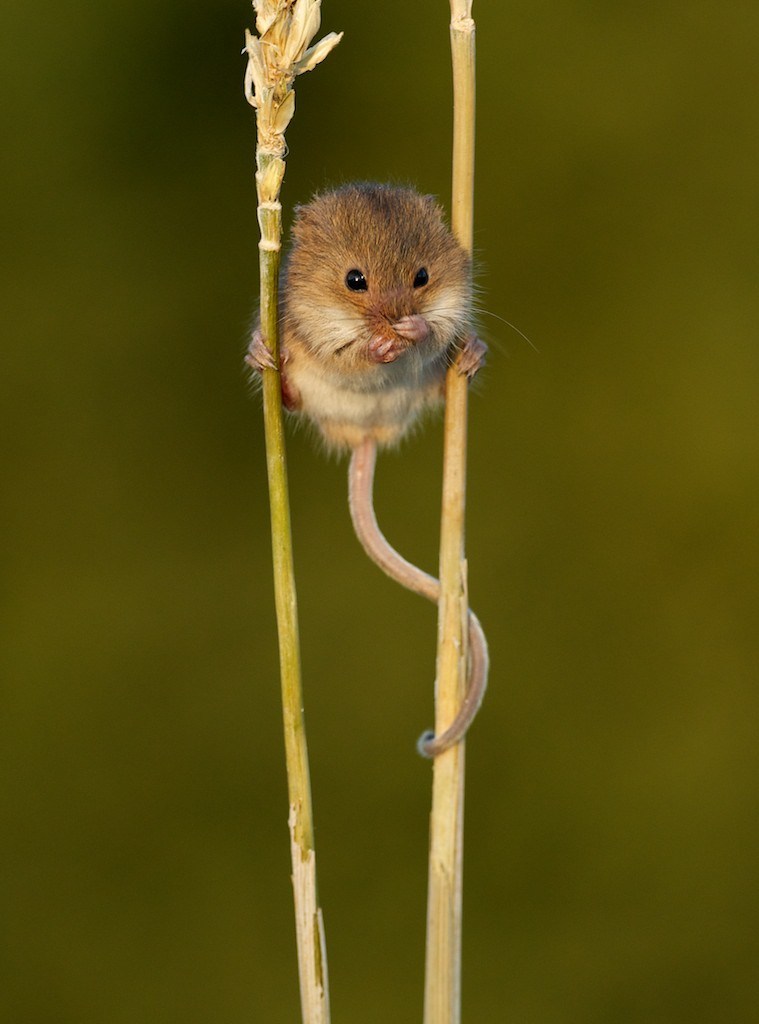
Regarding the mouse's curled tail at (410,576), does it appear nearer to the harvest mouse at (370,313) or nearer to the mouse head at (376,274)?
the harvest mouse at (370,313)

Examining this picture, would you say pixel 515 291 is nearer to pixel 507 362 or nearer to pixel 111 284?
pixel 507 362

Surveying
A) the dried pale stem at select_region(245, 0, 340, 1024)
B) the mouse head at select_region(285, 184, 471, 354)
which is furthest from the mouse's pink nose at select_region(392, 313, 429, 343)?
the dried pale stem at select_region(245, 0, 340, 1024)

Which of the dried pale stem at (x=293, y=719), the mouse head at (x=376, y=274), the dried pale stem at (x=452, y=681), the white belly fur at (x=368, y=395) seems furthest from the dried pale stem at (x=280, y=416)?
the white belly fur at (x=368, y=395)

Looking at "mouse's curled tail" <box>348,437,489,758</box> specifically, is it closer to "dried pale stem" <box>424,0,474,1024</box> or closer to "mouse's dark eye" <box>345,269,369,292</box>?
"dried pale stem" <box>424,0,474,1024</box>

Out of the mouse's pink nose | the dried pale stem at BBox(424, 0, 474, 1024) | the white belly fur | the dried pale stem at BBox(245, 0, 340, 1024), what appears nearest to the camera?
the dried pale stem at BBox(245, 0, 340, 1024)

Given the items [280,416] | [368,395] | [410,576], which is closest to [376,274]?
[368,395]

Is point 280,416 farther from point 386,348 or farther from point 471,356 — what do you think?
point 471,356

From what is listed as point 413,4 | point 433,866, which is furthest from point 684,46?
A: point 433,866
